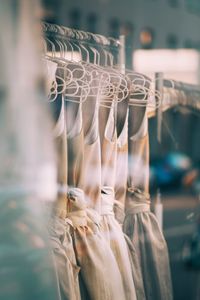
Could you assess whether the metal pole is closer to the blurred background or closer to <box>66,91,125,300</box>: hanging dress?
the blurred background

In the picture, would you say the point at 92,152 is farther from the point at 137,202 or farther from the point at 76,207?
the point at 137,202

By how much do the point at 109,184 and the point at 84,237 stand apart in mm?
218

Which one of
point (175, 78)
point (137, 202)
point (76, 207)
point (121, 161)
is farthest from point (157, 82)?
point (76, 207)

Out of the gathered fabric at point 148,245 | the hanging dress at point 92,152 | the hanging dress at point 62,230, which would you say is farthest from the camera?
the gathered fabric at point 148,245

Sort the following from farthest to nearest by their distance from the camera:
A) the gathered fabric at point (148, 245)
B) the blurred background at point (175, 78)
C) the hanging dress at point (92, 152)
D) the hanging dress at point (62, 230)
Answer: the gathered fabric at point (148, 245)
the blurred background at point (175, 78)
the hanging dress at point (92, 152)
the hanging dress at point (62, 230)

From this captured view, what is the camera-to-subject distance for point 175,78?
2678mm

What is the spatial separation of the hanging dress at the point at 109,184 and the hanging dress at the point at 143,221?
2.6 inches

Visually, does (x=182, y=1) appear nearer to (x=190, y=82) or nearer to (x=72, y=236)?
(x=190, y=82)

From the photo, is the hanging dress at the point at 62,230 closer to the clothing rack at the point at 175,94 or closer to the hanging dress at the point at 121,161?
the hanging dress at the point at 121,161

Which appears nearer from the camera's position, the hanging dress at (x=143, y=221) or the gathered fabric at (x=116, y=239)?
the gathered fabric at (x=116, y=239)

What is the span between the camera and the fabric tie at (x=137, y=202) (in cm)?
252

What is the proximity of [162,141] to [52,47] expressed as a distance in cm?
69

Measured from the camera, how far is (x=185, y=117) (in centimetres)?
276

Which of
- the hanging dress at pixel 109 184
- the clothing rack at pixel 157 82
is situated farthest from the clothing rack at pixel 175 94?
the hanging dress at pixel 109 184
